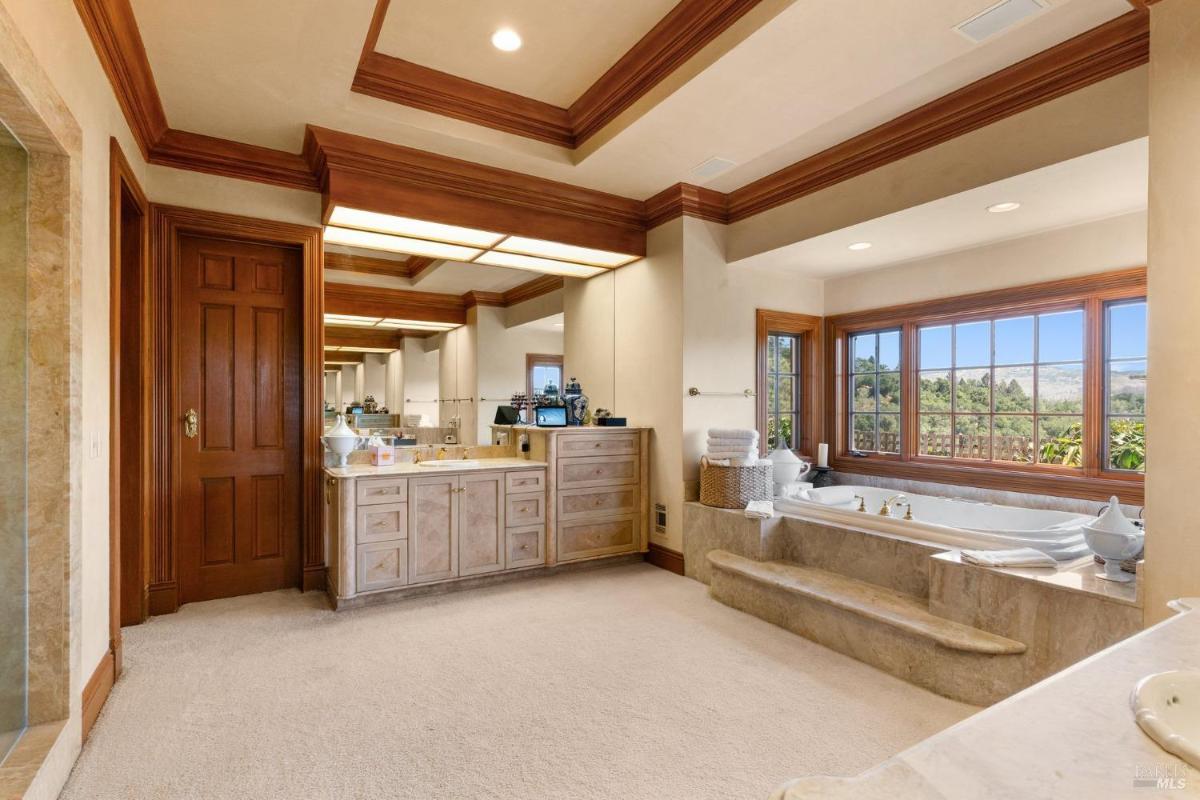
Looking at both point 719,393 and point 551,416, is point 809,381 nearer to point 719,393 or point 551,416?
point 719,393

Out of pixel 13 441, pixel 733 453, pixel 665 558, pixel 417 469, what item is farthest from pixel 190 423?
pixel 733 453

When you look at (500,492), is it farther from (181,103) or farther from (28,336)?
(181,103)

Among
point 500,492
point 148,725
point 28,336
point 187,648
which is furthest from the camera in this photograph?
point 500,492

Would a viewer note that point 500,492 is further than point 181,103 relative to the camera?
Yes

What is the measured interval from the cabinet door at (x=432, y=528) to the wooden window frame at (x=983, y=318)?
11.2ft

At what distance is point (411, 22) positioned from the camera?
8.86 feet

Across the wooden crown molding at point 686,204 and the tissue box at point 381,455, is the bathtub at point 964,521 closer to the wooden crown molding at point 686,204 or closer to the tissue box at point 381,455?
the wooden crown molding at point 686,204

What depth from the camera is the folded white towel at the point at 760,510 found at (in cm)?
368

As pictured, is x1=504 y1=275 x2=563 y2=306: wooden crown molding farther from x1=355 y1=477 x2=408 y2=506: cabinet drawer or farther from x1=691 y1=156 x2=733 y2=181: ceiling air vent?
x1=355 y1=477 x2=408 y2=506: cabinet drawer

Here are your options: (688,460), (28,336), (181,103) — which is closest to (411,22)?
(181,103)

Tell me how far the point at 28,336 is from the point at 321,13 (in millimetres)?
1648

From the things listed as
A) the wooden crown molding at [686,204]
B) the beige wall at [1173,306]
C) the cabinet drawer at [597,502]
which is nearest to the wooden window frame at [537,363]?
the cabinet drawer at [597,502]

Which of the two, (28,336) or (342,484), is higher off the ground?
(28,336)

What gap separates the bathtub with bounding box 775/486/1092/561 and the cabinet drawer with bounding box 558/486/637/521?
112cm
